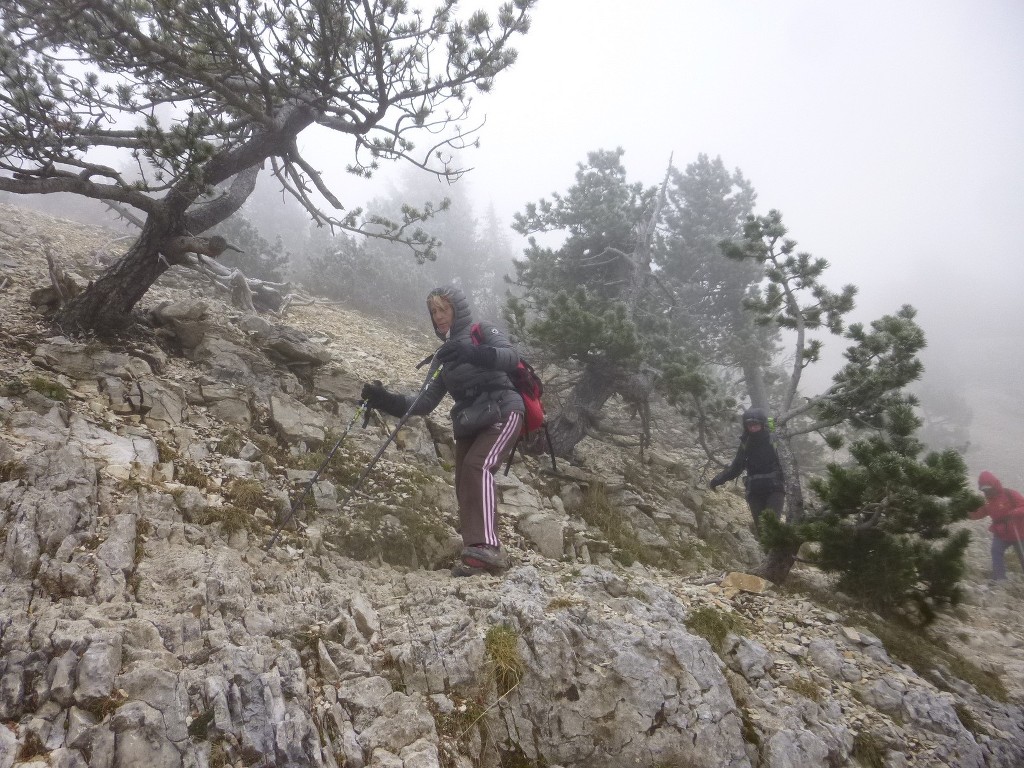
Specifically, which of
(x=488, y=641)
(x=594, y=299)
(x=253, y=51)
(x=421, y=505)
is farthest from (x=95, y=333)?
(x=594, y=299)

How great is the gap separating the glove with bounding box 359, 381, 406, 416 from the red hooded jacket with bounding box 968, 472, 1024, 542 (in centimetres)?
884

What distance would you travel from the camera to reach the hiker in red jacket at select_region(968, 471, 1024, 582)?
24.6 ft

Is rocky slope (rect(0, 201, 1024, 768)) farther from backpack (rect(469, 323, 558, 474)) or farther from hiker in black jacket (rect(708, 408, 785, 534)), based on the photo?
hiker in black jacket (rect(708, 408, 785, 534))

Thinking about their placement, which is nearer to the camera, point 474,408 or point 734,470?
point 474,408

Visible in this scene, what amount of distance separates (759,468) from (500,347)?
4777 mm

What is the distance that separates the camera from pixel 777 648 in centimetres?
392

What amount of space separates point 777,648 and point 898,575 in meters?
1.59

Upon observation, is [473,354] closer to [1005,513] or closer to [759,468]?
[759,468]

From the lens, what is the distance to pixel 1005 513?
765cm

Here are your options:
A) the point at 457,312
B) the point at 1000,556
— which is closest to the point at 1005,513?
the point at 1000,556

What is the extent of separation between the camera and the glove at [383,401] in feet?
A: 17.0

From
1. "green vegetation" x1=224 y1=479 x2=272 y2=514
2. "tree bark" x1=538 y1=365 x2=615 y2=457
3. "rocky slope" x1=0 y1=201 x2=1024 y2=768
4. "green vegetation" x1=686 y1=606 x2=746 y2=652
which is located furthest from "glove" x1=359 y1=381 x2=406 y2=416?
"tree bark" x1=538 y1=365 x2=615 y2=457

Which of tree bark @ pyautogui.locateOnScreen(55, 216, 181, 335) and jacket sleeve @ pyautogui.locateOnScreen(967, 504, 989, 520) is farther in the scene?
tree bark @ pyautogui.locateOnScreen(55, 216, 181, 335)

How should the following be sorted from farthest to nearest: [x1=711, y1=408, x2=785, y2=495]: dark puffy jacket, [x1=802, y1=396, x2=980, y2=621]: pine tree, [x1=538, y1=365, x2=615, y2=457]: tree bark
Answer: [x1=538, y1=365, x2=615, y2=457]: tree bark < [x1=711, y1=408, x2=785, y2=495]: dark puffy jacket < [x1=802, y1=396, x2=980, y2=621]: pine tree
